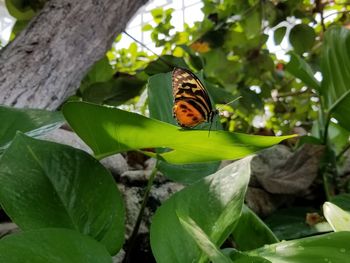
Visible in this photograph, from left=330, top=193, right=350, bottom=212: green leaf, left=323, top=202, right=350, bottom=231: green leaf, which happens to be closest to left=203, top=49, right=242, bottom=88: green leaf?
left=330, top=193, right=350, bottom=212: green leaf

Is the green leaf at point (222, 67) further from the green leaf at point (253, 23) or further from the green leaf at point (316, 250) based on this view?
the green leaf at point (316, 250)

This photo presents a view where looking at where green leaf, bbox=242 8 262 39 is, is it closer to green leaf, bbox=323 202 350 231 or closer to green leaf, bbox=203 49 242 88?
green leaf, bbox=203 49 242 88

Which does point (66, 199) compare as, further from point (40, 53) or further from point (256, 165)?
point (256, 165)

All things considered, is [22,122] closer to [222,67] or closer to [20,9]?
[20,9]

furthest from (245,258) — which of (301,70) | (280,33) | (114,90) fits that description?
(280,33)

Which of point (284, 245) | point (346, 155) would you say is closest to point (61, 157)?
point (284, 245)
